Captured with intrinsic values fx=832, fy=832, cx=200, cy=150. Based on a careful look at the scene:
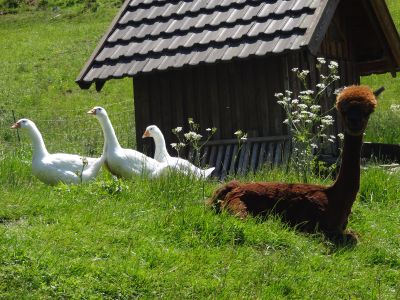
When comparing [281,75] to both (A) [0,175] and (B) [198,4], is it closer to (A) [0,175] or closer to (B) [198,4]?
(B) [198,4]

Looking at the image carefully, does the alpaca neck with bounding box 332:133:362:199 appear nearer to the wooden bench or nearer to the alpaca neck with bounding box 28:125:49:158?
the wooden bench

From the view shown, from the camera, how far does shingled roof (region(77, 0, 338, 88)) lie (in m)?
10.7

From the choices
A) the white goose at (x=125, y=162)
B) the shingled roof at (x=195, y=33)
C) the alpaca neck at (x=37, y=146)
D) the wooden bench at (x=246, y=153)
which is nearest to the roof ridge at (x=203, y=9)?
the shingled roof at (x=195, y=33)

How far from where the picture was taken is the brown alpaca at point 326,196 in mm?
7105

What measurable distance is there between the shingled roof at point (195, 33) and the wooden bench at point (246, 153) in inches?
52.5

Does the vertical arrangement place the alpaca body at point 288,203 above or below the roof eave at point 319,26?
below

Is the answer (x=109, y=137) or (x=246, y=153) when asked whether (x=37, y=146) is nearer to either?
(x=109, y=137)

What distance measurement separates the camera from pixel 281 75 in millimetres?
11336

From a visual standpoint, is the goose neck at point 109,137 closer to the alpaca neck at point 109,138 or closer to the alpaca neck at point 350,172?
the alpaca neck at point 109,138

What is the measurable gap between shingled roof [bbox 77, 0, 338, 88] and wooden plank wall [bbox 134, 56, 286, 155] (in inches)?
19.1

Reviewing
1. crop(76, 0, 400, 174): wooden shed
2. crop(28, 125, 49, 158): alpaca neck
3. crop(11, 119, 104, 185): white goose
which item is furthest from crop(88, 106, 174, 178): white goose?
crop(76, 0, 400, 174): wooden shed

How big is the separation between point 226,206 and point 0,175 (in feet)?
9.25

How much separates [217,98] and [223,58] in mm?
1270

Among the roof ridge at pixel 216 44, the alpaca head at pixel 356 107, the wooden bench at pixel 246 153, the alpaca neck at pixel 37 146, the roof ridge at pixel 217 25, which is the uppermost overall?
the roof ridge at pixel 217 25
